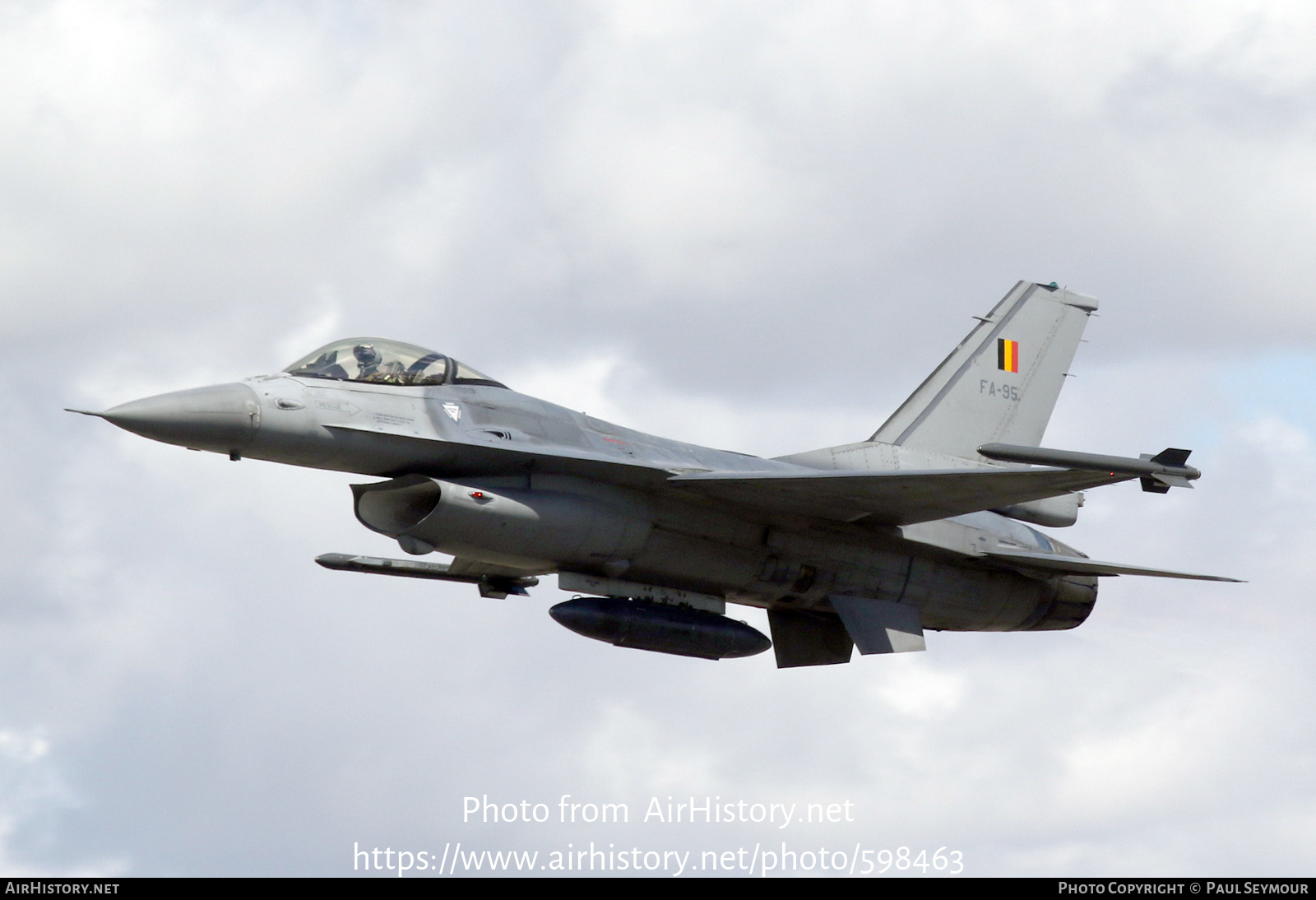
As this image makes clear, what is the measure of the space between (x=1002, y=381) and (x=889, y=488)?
19.3 ft

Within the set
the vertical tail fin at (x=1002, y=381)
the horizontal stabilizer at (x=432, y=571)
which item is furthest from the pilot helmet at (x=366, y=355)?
the vertical tail fin at (x=1002, y=381)

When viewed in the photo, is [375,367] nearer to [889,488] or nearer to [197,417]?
[197,417]

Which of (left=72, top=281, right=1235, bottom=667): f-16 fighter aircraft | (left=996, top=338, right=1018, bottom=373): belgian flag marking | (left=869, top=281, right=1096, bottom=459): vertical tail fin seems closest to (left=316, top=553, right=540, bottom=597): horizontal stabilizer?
(left=72, top=281, right=1235, bottom=667): f-16 fighter aircraft

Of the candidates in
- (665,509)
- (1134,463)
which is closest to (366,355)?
(665,509)

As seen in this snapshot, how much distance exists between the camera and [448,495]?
15.6 m

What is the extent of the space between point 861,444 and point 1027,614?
297 centimetres

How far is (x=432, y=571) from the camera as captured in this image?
64.2 feet

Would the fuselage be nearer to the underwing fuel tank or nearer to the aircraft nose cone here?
the aircraft nose cone

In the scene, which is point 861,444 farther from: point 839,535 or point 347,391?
point 347,391

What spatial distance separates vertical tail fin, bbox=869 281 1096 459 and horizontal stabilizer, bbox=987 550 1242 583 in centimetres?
237

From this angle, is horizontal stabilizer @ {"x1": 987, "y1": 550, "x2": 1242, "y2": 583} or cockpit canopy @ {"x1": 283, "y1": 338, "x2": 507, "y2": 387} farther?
horizontal stabilizer @ {"x1": 987, "y1": 550, "x2": 1242, "y2": 583}

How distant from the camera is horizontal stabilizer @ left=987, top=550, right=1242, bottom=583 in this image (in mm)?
19047
